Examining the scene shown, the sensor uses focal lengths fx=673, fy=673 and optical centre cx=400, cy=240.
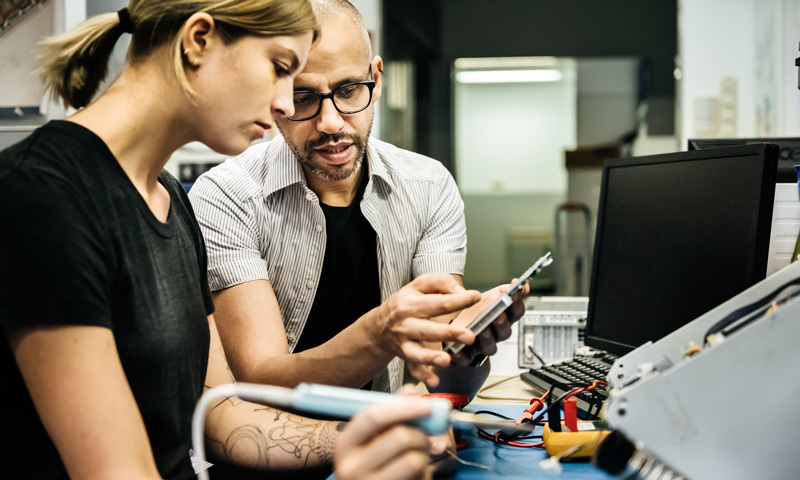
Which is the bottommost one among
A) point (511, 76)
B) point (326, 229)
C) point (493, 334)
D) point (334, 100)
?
point (493, 334)

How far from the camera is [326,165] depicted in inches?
58.4

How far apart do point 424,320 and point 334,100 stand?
0.61m

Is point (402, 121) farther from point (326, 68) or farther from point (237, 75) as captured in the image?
point (237, 75)

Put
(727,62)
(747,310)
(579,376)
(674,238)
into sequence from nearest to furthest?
(747,310), (674,238), (579,376), (727,62)

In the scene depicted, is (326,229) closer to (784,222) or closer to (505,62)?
(784,222)

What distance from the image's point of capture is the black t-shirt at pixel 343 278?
1.52 metres

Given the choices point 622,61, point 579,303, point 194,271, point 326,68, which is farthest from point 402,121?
point 194,271

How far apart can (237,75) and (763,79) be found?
126 inches

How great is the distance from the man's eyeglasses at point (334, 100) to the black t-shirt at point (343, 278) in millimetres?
245

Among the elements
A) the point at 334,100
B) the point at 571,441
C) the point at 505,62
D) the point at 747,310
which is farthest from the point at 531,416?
the point at 505,62

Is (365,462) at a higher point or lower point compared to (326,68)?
lower

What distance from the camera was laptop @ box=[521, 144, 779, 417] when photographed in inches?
41.6

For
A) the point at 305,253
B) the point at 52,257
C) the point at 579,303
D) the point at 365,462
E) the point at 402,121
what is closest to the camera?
the point at 365,462

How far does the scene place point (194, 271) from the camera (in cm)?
109
